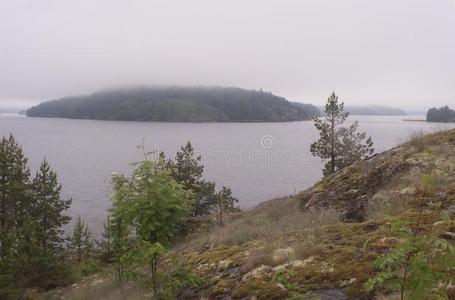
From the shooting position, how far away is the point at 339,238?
272 inches

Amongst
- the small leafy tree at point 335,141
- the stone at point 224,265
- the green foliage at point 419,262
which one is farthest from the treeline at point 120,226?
the small leafy tree at point 335,141

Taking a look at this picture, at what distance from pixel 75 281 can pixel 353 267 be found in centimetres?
1690

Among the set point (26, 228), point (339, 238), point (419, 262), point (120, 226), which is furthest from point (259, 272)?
point (26, 228)

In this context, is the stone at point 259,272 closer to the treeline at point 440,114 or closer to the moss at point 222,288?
the moss at point 222,288

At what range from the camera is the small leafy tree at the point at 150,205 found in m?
6.82

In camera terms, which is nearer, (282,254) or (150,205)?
(282,254)

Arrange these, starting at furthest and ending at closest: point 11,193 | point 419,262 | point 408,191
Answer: point 11,193 → point 408,191 → point 419,262

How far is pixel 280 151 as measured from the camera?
96188mm

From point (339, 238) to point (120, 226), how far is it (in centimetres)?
546

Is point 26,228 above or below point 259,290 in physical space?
below

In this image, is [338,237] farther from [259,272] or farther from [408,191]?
[408,191]

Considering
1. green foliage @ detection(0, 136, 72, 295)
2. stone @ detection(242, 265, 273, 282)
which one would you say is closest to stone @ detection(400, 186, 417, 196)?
stone @ detection(242, 265, 273, 282)

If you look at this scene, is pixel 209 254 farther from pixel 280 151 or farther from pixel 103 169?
pixel 280 151

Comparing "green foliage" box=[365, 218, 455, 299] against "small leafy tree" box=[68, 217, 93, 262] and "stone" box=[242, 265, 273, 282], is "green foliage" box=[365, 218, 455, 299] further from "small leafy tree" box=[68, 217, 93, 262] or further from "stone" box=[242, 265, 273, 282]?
"small leafy tree" box=[68, 217, 93, 262]
